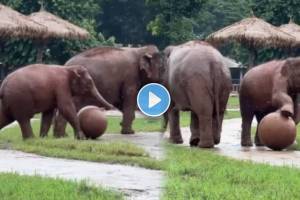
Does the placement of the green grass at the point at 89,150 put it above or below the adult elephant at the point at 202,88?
below

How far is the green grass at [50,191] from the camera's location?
341 inches

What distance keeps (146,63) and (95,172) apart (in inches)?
360

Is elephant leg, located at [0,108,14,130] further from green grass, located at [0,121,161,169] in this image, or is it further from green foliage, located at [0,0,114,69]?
green foliage, located at [0,0,114,69]

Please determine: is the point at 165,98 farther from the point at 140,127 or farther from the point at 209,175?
the point at 140,127

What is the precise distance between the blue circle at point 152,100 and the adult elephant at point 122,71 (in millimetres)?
8074

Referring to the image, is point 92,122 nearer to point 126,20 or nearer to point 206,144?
point 206,144

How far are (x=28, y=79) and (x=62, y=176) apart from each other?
5441 millimetres

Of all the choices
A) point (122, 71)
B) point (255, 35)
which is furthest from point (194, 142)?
point (255, 35)

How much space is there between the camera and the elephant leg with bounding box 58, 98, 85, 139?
51.9 ft

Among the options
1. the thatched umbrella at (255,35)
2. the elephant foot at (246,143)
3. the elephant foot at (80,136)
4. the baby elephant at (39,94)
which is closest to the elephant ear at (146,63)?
the baby elephant at (39,94)

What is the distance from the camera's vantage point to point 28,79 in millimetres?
15539

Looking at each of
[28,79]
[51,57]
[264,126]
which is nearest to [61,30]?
[51,57]

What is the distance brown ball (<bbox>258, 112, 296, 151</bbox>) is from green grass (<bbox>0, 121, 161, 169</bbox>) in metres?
2.28

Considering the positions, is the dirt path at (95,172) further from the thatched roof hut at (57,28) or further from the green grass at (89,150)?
the thatched roof hut at (57,28)
